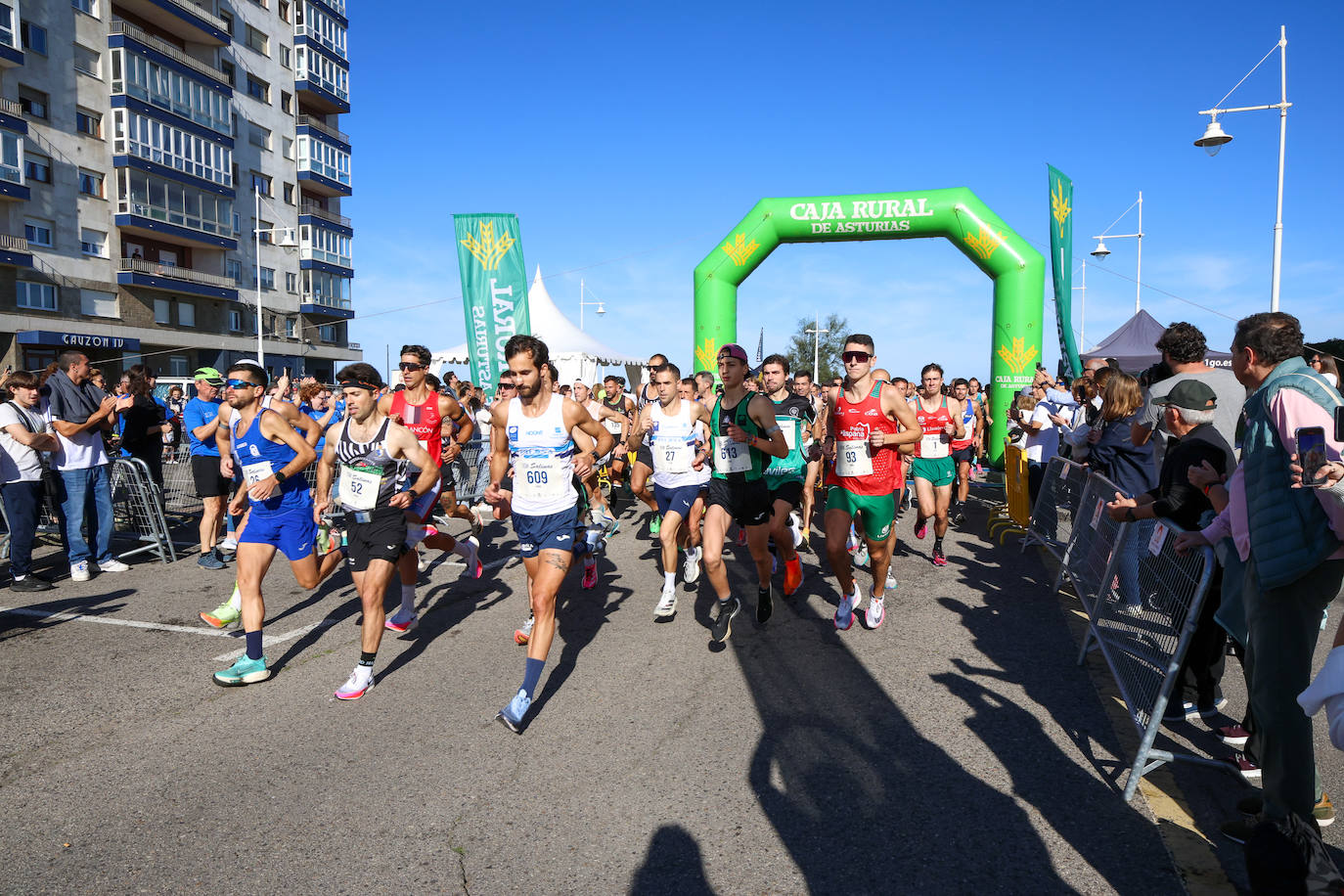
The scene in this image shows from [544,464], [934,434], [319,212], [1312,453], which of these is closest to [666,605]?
[544,464]

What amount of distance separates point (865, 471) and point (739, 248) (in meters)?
10.7

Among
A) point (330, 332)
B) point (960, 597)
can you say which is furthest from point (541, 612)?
point (330, 332)

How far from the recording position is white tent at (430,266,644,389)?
26828 mm

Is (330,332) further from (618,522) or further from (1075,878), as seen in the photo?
(1075,878)

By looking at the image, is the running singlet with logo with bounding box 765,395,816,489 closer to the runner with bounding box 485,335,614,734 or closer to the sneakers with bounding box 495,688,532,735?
the runner with bounding box 485,335,614,734

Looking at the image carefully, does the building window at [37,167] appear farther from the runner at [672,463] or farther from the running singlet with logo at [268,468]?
the runner at [672,463]

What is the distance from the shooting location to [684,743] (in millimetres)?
4027

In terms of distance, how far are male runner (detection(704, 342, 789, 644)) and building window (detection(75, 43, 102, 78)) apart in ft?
127

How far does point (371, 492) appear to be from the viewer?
490cm

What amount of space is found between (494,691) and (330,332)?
163ft

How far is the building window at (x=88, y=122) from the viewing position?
33406 millimetres

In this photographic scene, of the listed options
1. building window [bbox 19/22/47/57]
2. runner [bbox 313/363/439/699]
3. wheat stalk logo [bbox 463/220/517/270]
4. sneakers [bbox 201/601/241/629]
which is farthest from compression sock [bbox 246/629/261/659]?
building window [bbox 19/22/47/57]

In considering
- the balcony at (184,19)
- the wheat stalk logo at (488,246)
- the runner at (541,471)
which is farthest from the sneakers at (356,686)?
the balcony at (184,19)

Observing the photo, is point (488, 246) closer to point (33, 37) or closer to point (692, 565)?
point (692, 565)
